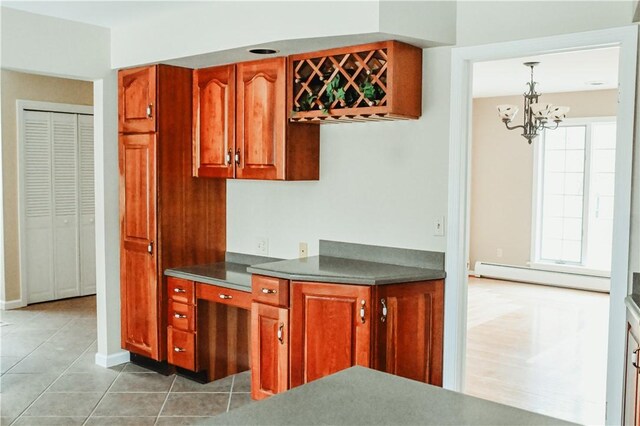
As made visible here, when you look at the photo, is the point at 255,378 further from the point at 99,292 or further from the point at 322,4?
the point at 322,4

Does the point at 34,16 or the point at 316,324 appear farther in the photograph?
the point at 34,16

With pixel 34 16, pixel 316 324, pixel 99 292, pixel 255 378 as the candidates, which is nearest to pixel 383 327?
pixel 316 324

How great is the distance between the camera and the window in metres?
8.04

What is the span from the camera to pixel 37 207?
6.57 metres

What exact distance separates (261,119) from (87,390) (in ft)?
6.87

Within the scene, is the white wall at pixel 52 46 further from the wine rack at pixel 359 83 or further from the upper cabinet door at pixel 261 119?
the wine rack at pixel 359 83

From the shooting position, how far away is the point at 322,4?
3379 millimetres

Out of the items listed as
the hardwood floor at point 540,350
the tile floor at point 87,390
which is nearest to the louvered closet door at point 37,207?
the tile floor at point 87,390

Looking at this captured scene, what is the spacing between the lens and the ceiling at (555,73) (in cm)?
588

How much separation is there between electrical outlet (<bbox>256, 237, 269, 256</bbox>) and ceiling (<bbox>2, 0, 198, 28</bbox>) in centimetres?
165

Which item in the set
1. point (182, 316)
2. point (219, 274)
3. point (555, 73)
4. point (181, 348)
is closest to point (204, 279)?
point (219, 274)

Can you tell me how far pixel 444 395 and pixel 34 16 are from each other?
3758 mm

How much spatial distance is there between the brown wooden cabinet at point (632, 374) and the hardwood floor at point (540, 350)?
0.88m

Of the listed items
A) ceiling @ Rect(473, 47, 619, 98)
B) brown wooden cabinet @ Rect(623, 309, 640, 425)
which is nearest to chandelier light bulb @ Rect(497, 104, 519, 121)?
ceiling @ Rect(473, 47, 619, 98)
